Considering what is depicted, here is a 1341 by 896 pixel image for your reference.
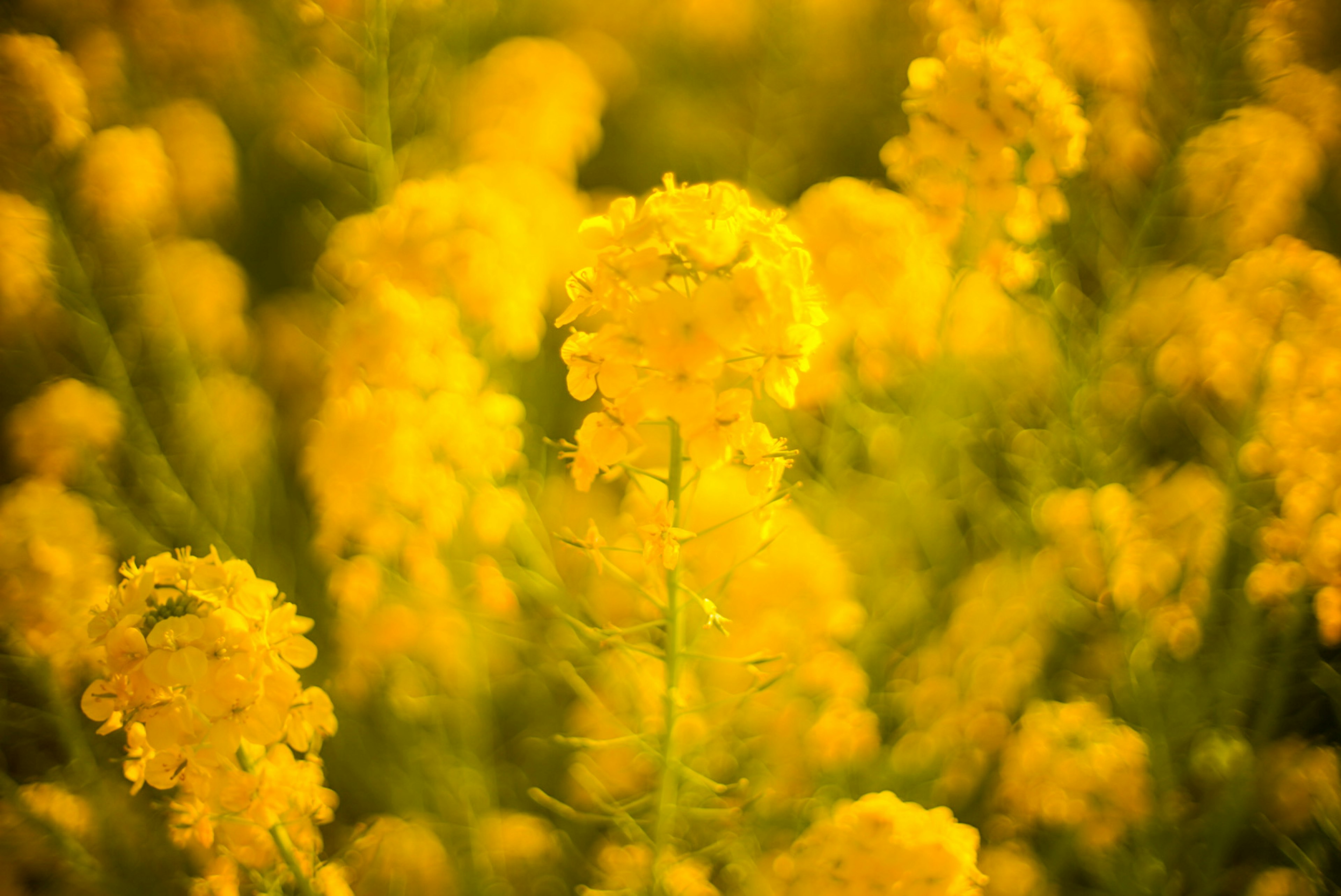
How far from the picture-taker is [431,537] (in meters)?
2.23

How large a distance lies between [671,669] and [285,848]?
0.66 meters

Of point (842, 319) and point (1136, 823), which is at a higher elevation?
point (842, 319)

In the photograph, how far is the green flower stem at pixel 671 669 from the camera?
127cm

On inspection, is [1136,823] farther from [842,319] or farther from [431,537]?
[431,537]

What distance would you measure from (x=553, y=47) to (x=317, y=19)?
68.8 inches

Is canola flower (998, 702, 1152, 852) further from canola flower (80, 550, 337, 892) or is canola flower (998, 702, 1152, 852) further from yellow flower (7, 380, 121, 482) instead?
yellow flower (7, 380, 121, 482)

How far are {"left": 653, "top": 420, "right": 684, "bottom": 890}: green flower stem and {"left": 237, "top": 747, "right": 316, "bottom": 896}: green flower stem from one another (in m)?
0.58

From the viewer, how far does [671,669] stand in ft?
4.54

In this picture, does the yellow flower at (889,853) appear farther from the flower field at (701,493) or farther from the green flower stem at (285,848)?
the green flower stem at (285,848)

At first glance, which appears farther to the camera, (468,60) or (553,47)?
(468,60)

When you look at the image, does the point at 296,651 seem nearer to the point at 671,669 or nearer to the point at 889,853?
the point at 671,669

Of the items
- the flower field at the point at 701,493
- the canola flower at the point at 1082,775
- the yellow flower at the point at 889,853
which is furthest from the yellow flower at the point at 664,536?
the canola flower at the point at 1082,775

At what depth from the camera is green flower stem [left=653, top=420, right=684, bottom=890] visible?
127 centimetres

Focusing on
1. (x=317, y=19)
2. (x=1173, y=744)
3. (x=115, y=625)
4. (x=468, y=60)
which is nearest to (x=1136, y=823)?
(x=1173, y=744)
